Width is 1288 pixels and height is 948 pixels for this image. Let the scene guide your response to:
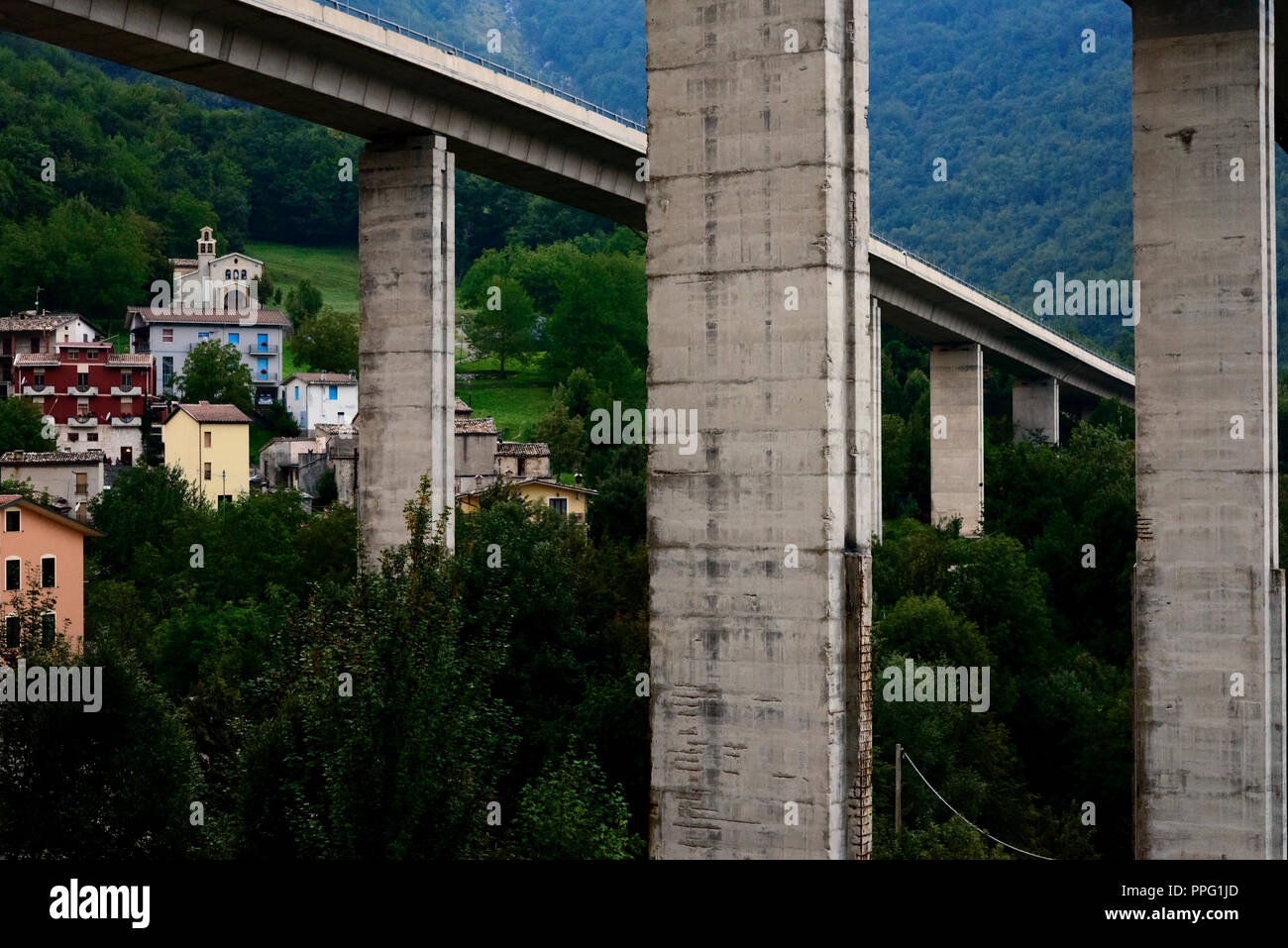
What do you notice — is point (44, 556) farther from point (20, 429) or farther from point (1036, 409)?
point (1036, 409)

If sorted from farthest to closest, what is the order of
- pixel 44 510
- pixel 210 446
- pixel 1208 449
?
pixel 210 446
pixel 44 510
pixel 1208 449

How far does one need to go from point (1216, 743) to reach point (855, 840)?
9897 millimetres

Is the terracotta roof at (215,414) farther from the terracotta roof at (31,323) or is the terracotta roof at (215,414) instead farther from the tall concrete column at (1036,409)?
the tall concrete column at (1036,409)

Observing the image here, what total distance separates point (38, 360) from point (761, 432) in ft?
224

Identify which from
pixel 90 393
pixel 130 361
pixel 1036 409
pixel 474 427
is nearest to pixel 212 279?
pixel 130 361

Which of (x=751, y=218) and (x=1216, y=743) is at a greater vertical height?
(x=751, y=218)

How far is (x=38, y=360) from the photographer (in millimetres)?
75125

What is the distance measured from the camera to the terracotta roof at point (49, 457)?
6209cm

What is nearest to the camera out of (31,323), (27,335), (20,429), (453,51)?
(453,51)

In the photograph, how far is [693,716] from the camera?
545 inches

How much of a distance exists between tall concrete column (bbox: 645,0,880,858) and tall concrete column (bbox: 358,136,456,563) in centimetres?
1466

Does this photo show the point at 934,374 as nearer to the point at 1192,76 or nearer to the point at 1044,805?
the point at 1044,805

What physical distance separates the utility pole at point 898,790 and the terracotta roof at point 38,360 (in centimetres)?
5731

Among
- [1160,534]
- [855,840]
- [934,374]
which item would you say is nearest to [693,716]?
[855,840]
